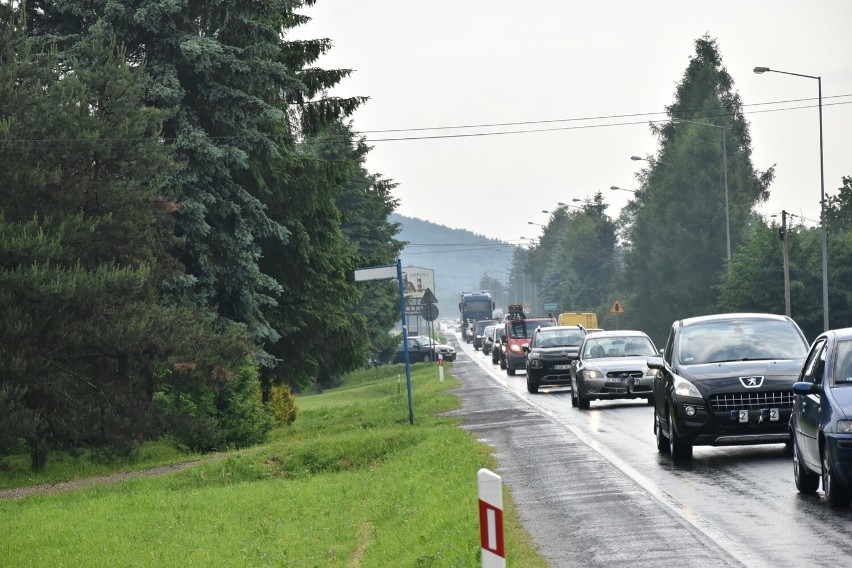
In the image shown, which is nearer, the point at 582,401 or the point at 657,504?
the point at 657,504

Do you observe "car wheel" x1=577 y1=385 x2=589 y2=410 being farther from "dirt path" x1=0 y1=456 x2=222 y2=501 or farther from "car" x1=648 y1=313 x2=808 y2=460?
"car" x1=648 y1=313 x2=808 y2=460

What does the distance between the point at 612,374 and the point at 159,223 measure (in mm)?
9664

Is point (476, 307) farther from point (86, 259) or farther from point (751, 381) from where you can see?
point (751, 381)

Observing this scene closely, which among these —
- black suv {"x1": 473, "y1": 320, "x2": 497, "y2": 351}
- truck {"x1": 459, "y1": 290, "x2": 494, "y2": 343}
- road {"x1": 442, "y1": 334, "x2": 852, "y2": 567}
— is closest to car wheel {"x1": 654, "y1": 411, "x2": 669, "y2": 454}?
road {"x1": 442, "y1": 334, "x2": 852, "y2": 567}

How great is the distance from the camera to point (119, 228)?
2688 centimetres

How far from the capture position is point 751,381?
54.0 feet

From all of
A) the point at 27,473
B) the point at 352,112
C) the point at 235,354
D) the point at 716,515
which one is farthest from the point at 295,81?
the point at 716,515

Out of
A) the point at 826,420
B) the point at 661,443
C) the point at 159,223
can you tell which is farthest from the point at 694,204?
the point at 826,420

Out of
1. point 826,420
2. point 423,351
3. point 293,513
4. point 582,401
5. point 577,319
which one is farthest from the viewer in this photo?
point 577,319

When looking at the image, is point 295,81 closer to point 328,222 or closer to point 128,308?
point 328,222

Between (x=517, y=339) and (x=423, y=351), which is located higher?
(x=517, y=339)

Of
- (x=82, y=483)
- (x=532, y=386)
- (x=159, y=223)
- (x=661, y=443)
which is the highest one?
(x=159, y=223)

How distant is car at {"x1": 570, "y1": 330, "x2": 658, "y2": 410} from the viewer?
29.2m

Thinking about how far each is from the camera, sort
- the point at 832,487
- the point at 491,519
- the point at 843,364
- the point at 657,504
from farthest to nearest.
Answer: the point at 657,504 < the point at 843,364 < the point at 832,487 < the point at 491,519
